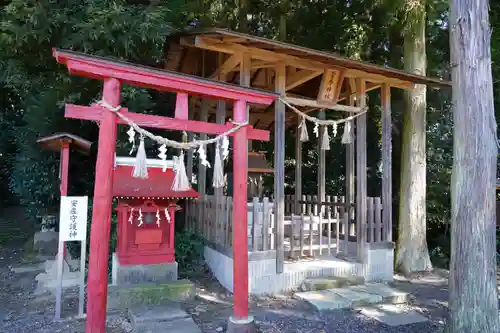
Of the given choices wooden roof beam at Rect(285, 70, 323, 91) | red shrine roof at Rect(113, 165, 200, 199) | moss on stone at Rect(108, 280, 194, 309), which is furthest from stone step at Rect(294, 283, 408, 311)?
wooden roof beam at Rect(285, 70, 323, 91)

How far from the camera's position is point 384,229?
682 cm

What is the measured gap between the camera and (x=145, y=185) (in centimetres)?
561

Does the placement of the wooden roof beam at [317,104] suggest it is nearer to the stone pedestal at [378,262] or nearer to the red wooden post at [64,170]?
the stone pedestal at [378,262]

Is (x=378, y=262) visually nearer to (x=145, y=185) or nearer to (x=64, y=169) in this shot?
(x=145, y=185)

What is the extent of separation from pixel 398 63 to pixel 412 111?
2.32 metres

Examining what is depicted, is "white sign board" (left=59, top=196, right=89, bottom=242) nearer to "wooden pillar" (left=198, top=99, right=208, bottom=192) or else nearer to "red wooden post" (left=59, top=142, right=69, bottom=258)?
"red wooden post" (left=59, top=142, right=69, bottom=258)

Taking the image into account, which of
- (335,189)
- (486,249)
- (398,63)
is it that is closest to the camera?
(486,249)

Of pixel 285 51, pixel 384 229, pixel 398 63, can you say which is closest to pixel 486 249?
pixel 384 229

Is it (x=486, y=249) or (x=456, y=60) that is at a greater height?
(x=456, y=60)

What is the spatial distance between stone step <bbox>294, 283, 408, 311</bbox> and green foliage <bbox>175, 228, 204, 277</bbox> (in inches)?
83.7

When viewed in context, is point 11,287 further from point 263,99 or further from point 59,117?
point 263,99

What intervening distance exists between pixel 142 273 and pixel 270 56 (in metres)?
4.01

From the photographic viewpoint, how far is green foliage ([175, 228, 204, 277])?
262 inches

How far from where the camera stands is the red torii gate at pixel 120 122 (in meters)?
3.52
